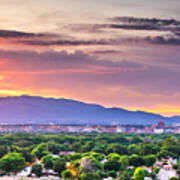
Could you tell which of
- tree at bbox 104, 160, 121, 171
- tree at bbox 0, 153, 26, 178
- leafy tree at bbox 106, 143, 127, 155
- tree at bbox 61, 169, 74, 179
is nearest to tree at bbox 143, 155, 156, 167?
tree at bbox 104, 160, 121, 171

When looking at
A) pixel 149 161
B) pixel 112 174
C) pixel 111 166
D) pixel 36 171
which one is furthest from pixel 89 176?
pixel 149 161

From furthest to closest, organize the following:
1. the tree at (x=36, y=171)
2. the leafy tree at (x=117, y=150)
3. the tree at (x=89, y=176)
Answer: the leafy tree at (x=117, y=150) < the tree at (x=36, y=171) < the tree at (x=89, y=176)

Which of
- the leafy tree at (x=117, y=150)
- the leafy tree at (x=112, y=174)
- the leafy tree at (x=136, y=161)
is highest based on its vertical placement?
the leafy tree at (x=117, y=150)

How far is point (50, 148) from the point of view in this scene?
5931cm

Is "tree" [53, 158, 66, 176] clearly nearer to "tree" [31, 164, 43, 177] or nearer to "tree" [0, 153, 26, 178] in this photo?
"tree" [31, 164, 43, 177]

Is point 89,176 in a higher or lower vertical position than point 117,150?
lower

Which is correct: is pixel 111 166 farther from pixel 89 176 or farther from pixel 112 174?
pixel 89 176

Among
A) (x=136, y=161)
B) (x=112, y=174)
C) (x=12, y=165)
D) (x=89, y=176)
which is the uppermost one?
(x=136, y=161)

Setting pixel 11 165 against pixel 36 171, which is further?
pixel 36 171

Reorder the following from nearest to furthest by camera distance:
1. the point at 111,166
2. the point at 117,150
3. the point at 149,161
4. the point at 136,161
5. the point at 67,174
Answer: the point at 67,174, the point at 111,166, the point at 136,161, the point at 149,161, the point at 117,150

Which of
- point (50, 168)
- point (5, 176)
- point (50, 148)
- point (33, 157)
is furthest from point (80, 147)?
point (5, 176)

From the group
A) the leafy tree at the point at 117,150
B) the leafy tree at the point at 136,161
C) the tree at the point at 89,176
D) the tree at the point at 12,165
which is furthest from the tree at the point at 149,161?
the tree at the point at 12,165

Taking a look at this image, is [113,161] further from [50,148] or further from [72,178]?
[50,148]

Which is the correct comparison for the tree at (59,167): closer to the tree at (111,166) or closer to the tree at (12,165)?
the tree at (12,165)
